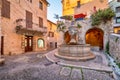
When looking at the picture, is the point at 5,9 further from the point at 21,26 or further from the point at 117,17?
the point at 117,17

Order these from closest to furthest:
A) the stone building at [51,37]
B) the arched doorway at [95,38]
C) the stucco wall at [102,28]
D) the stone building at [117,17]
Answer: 1. the stucco wall at [102,28]
2. the arched doorway at [95,38]
3. the stone building at [51,37]
4. the stone building at [117,17]

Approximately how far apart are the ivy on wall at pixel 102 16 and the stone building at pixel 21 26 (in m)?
8.60

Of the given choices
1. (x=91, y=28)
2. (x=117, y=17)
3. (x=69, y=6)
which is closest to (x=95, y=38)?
(x=91, y=28)

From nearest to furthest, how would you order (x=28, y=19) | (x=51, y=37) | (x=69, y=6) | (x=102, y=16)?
(x=102, y=16)
(x=28, y=19)
(x=69, y=6)
(x=51, y=37)

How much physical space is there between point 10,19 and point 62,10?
50.0ft

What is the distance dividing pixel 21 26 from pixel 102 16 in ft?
32.5

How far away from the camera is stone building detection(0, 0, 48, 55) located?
11.3 m

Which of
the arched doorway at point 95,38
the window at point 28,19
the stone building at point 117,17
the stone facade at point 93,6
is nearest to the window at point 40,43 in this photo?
the window at point 28,19

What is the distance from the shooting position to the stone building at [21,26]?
1127 centimetres

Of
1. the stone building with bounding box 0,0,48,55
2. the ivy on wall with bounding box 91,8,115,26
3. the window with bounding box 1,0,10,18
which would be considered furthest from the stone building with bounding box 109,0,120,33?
the window with bounding box 1,0,10,18

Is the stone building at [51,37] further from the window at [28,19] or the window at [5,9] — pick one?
the window at [5,9]

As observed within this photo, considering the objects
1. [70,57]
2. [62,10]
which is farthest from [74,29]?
[62,10]

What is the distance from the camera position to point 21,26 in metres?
12.7

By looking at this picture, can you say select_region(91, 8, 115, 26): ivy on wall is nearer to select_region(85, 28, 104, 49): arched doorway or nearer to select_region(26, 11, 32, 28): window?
select_region(85, 28, 104, 49): arched doorway
